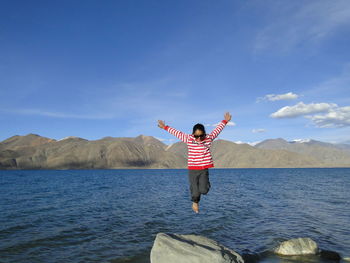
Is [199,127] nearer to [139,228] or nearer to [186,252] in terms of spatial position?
[186,252]

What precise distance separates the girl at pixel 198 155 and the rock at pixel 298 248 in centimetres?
807

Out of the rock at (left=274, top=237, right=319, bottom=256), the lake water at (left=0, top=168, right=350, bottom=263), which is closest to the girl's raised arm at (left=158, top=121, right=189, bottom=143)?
the lake water at (left=0, top=168, right=350, bottom=263)

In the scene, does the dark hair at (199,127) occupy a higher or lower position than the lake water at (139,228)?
higher

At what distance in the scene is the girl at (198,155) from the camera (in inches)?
326

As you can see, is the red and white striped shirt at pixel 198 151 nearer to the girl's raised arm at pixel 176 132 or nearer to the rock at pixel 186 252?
the girl's raised arm at pixel 176 132

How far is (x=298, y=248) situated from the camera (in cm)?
1376

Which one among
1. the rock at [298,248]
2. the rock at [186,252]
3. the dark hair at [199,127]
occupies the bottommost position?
the rock at [298,248]

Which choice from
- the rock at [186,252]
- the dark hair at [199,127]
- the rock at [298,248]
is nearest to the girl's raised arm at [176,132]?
the dark hair at [199,127]

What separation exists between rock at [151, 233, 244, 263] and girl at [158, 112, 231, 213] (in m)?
2.03

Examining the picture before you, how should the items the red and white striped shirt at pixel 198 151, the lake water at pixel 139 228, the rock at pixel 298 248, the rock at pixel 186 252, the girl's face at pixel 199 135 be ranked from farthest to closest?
1. the lake water at pixel 139 228
2. the rock at pixel 298 248
3. the rock at pixel 186 252
4. the red and white striped shirt at pixel 198 151
5. the girl's face at pixel 199 135

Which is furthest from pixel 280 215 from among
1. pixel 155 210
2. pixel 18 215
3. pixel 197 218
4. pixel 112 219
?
pixel 18 215

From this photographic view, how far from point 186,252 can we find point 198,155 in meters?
3.40

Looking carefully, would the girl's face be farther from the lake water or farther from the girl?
the lake water

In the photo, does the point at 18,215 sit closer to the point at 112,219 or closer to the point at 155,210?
the point at 112,219
